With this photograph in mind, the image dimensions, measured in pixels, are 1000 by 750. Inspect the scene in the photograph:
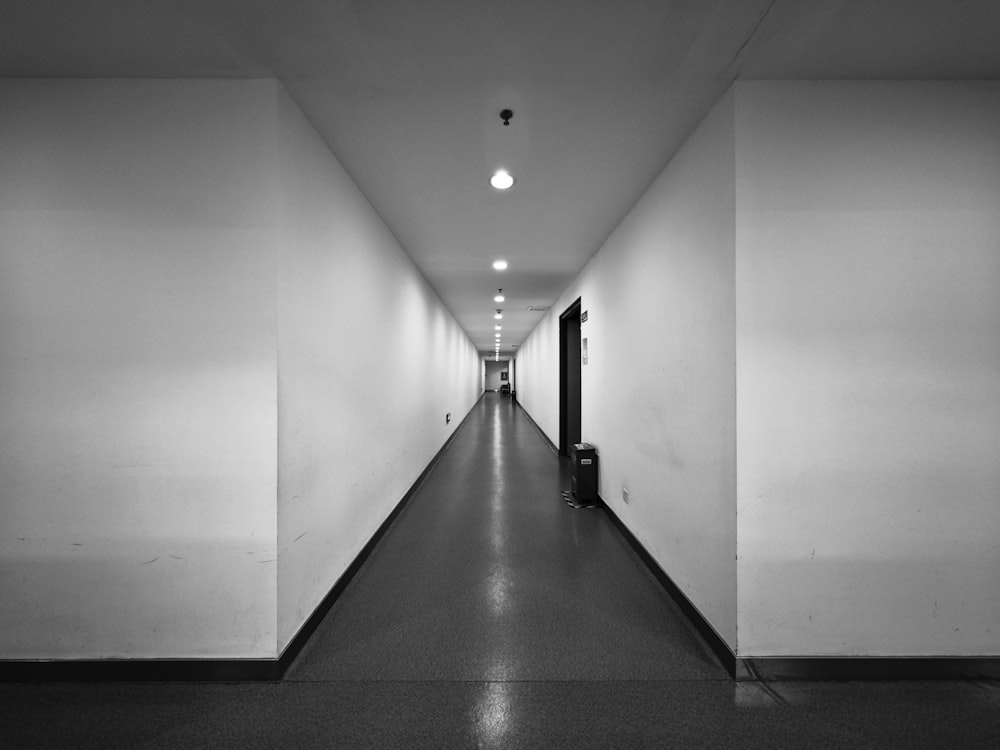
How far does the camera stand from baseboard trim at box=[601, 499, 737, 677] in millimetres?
1660

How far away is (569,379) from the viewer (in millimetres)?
5793

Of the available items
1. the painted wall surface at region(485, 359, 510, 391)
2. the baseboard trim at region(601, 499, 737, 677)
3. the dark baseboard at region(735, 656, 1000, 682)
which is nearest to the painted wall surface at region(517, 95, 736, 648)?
the baseboard trim at region(601, 499, 737, 677)

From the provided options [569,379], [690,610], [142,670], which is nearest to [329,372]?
[142,670]

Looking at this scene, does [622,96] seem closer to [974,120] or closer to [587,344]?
[974,120]

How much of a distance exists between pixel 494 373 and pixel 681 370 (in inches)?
839

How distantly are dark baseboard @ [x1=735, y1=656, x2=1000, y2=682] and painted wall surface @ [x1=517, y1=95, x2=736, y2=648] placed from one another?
157 mm

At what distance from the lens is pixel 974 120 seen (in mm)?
1623

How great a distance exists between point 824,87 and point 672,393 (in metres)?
1.67

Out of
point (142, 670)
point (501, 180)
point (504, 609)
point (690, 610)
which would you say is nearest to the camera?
point (142, 670)

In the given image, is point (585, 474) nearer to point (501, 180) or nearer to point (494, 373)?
point (501, 180)

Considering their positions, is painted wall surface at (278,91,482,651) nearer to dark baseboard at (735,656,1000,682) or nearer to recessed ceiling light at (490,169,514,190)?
recessed ceiling light at (490,169,514,190)

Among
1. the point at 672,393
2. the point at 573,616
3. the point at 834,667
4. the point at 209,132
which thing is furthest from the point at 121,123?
the point at 834,667

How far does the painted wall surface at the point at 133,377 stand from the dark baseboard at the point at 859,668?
2.33m

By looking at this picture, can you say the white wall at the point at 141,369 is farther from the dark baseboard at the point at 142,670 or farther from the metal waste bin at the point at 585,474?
the metal waste bin at the point at 585,474
